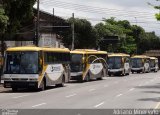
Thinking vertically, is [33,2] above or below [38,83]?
above

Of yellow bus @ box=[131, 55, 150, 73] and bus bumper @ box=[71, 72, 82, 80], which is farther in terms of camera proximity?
yellow bus @ box=[131, 55, 150, 73]

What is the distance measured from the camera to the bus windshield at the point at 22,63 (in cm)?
3219

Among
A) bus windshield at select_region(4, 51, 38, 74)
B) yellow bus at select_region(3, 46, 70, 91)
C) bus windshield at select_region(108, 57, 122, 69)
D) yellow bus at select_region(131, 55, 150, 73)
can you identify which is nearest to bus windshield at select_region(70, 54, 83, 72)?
yellow bus at select_region(3, 46, 70, 91)

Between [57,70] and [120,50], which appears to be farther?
[120,50]

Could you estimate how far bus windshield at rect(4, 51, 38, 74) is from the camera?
106 ft

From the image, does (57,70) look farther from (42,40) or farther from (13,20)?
(42,40)

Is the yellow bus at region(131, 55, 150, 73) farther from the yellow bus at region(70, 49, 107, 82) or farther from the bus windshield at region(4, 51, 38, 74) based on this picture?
the bus windshield at region(4, 51, 38, 74)

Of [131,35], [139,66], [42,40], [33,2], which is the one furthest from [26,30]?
[131,35]

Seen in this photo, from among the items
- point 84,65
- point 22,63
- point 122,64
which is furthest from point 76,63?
point 122,64

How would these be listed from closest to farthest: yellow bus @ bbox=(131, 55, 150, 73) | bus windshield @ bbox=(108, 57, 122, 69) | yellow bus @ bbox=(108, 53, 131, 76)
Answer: yellow bus @ bbox=(108, 53, 131, 76)
bus windshield @ bbox=(108, 57, 122, 69)
yellow bus @ bbox=(131, 55, 150, 73)

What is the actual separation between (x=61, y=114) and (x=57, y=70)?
18.6m

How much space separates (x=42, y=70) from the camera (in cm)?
3272

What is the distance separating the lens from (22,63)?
106 feet

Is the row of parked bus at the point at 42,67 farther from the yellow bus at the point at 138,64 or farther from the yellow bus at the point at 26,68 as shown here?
the yellow bus at the point at 138,64
